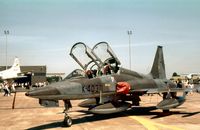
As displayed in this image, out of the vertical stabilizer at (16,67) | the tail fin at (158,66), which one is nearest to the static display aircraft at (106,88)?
the tail fin at (158,66)

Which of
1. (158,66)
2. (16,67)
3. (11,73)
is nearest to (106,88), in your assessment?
(158,66)

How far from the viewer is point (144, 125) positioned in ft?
45.2

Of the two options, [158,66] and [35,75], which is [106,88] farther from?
[35,75]

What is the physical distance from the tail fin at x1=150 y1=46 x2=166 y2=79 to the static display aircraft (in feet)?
4.82

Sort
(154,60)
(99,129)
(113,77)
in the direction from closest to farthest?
(99,129) < (113,77) < (154,60)

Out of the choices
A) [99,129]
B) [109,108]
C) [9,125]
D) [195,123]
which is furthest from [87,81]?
[195,123]

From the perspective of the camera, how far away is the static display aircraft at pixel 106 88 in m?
13.3

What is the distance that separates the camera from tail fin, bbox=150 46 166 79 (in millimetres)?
22516

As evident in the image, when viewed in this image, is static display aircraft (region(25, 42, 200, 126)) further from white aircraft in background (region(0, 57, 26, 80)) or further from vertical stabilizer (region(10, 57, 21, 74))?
vertical stabilizer (region(10, 57, 21, 74))

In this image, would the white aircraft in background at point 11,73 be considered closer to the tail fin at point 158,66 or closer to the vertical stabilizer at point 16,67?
the vertical stabilizer at point 16,67

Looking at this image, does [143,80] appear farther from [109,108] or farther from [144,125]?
[144,125]

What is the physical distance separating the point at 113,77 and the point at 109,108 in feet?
6.85

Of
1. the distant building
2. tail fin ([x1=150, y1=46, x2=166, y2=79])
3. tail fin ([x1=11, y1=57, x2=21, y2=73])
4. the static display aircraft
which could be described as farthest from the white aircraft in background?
the static display aircraft

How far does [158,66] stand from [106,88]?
8070 millimetres
